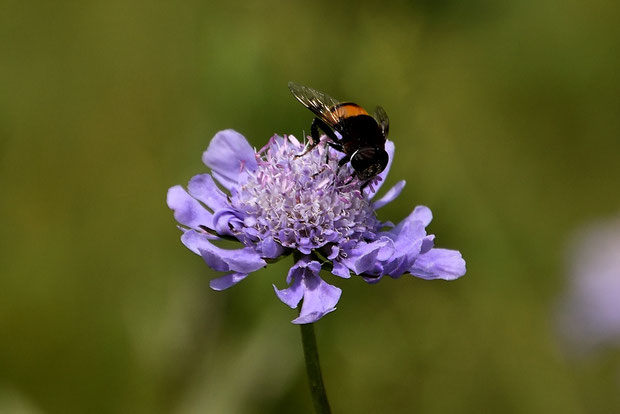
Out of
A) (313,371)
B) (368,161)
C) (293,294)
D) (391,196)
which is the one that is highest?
(368,161)

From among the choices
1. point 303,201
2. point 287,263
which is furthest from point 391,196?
point 287,263

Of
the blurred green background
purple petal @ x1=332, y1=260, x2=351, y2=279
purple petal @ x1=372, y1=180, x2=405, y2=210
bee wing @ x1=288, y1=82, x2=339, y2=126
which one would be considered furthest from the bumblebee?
the blurred green background

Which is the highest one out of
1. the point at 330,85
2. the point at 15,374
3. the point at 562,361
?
the point at 330,85

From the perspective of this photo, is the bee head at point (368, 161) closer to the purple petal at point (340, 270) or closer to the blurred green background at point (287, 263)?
Answer: the purple petal at point (340, 270)

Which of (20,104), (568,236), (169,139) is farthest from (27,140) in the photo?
(568,236)

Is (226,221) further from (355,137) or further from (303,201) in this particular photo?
(355,137)

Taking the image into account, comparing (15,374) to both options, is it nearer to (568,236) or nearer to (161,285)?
(161,285)
